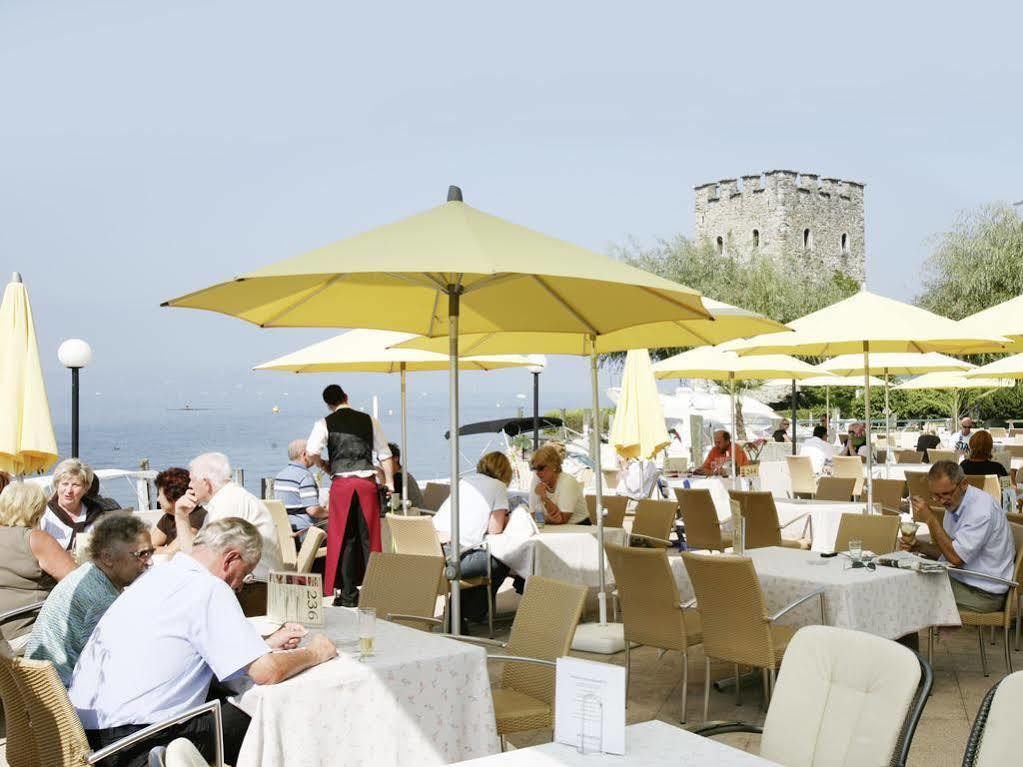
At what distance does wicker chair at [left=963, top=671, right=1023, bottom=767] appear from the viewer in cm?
269

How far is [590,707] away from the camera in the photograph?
270cm

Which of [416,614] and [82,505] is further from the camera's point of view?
[82,505]

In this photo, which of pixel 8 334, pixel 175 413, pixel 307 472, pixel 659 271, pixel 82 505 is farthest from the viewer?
pixel 175 413

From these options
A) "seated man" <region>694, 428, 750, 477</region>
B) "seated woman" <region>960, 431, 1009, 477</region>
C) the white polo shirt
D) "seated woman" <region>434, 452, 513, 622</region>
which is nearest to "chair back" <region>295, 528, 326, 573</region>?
"seated woman" <region>434, 452, 513, 622</region>

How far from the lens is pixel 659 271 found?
110ft

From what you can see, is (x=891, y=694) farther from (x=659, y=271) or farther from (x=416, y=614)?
(x=659, y=271)

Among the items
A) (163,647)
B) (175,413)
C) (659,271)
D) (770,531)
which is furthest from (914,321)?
(175,413)

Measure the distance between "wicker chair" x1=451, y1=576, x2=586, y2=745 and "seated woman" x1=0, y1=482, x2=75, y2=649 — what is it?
6.29 feet

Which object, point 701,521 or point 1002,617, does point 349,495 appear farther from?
point 1002,617

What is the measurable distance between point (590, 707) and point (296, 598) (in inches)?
74.1

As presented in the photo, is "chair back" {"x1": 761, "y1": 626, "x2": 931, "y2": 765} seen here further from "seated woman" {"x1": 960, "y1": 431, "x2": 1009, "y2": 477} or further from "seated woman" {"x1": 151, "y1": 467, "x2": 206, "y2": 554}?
"seated woman" {"x1": 960, "y1": 431, "x2": 1009, "y2": 477}

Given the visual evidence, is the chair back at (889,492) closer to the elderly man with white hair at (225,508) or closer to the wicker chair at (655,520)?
the wicker chair at (655,520)

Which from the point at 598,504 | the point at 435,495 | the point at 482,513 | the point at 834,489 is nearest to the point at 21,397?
the point at 482,513

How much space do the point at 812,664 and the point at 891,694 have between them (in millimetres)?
283
